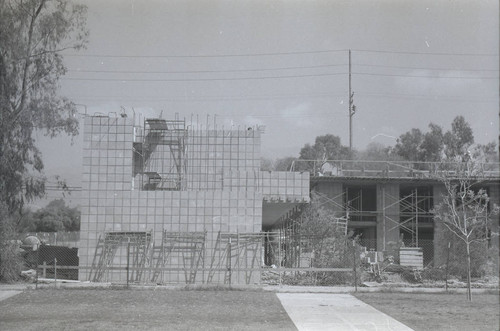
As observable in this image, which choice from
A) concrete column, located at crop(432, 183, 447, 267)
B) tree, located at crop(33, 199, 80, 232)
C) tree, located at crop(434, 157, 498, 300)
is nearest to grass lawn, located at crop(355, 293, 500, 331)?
tree, located at crop(434, 157, 498, 300)

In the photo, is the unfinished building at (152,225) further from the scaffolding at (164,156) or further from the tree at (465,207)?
the tree at (465,207)

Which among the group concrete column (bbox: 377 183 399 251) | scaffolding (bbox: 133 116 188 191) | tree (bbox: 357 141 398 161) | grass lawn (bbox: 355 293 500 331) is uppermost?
tree (bbox: 357 141 398 161)

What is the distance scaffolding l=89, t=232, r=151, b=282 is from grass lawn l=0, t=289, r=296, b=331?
418cm

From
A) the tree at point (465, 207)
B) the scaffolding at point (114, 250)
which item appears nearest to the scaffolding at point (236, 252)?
the scaffolding at point (114, 250)

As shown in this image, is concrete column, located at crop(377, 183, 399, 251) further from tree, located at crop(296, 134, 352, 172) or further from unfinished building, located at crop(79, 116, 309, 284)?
tree, located at crop(296, 134, 352, 172)

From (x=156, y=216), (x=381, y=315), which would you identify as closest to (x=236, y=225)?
(x=156, y=216)

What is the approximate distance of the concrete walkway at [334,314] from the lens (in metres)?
13.9

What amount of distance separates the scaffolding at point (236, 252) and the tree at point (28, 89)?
9860 mm

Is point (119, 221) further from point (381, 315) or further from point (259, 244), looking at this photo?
point (381, 315)

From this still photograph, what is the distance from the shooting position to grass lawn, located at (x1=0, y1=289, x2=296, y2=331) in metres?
13.4

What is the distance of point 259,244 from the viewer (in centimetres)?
2502

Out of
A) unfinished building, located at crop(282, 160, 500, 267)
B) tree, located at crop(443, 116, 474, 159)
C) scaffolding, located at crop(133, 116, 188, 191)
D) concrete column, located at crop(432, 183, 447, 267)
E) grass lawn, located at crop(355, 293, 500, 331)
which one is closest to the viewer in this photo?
grass lawn, located at crop(355, 293, 500, 331)

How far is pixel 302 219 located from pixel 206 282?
7.85 metres

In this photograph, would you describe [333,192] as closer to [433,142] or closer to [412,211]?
[412,211]
